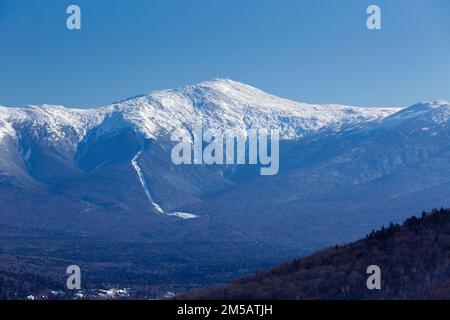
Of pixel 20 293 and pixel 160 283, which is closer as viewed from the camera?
pixel 20 293

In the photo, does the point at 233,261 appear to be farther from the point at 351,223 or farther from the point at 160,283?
the point at 351,223

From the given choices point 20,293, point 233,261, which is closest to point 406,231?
point 20,293

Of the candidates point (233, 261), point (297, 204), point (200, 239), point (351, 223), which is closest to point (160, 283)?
point (233, 261)

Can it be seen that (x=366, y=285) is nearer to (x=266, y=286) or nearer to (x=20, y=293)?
(x=266, y=286)

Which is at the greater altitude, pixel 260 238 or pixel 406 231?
pixel 260 238
